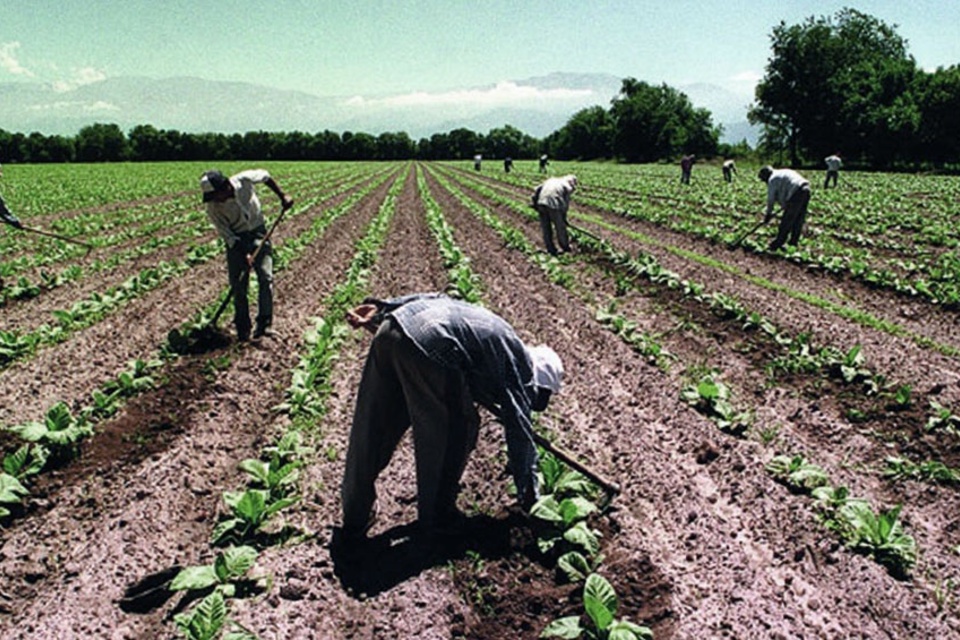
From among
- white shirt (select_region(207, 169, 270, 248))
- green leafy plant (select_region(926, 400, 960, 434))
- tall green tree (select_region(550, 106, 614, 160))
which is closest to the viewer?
green leafy plant (select_region(926, 400, 960, 434))

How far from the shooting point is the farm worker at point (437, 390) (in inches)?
146

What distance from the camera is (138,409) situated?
21.4 ft

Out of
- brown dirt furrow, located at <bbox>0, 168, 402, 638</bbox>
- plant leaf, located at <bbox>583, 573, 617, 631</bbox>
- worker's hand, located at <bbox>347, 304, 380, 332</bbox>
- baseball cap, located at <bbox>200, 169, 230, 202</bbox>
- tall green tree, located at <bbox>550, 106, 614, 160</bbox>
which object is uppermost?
tall green tree, located at <bbox>550, 106, 614, 160</bbox>

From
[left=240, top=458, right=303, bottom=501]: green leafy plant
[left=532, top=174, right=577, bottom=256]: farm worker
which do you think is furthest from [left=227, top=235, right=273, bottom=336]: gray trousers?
[left=532, top=174, right=577, bottom=256]: farm worker

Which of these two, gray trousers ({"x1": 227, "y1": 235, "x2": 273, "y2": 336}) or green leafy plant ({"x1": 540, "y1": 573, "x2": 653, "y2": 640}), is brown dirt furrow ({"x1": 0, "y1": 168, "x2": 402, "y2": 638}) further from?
green leafy plant ({"x1": 540, "y1": 573, "x2": 653, "y2": 640})

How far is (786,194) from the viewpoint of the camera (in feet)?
42.2

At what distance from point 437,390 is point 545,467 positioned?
1.40 m

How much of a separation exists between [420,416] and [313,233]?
14.7 m

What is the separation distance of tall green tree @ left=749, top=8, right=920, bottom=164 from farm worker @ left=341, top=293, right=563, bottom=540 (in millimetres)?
58529

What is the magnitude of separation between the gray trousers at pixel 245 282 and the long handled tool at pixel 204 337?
7 cm

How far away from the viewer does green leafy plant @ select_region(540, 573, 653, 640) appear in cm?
343

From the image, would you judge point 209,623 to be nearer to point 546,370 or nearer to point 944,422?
point 546,370

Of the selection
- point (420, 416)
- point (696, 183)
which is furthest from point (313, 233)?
point (696, 183)

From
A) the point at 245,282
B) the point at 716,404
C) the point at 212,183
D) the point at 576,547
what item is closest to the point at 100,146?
the point at 245,282
